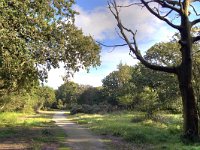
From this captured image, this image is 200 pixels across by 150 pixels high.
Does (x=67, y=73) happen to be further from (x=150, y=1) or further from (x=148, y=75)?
(x=148, y=75)

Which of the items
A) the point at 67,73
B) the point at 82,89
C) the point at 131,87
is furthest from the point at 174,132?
the point at 82,89

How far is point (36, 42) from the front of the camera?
2089 cm

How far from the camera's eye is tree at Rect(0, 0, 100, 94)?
631 inches

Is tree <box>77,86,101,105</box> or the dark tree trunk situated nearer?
the dark tree trunk

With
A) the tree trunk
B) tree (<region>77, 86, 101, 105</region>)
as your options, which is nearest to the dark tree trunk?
the tree trunk

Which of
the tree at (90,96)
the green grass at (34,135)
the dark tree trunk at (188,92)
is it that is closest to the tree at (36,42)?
the green grass at (34,135)

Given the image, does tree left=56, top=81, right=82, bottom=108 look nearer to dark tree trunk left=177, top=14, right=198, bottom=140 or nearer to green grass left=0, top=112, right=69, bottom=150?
green grass left=0, top=112, right=69, bottom=150

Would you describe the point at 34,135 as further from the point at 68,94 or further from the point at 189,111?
the point at 68,94

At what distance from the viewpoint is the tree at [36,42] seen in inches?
631

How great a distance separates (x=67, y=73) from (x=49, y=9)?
275 inches

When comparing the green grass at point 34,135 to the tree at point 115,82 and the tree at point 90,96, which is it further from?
the tree at point 90,96

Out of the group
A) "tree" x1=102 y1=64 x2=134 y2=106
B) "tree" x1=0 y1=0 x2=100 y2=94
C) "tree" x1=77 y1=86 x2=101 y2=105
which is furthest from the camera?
"tree" x1=77 y1=86 x2=101 y2=105

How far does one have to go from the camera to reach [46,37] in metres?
21.9

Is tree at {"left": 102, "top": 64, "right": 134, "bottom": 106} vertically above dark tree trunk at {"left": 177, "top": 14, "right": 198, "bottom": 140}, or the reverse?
tree at {"left": 102, "top": 64, "right": 134, "bottom": 106}
